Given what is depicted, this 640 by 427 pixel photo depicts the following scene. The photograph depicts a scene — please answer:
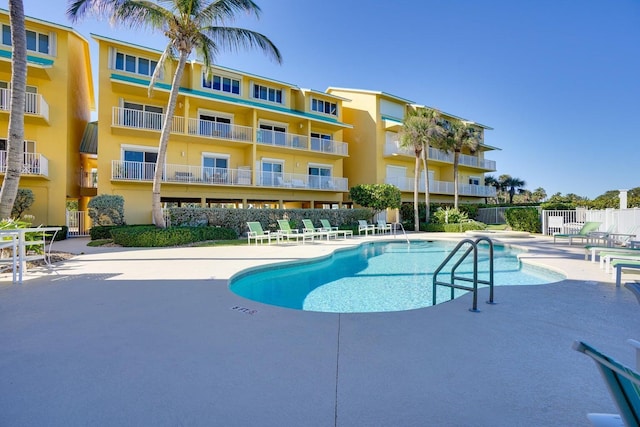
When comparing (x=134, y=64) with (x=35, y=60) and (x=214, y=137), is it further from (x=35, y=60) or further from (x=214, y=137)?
(x=214, y=137)

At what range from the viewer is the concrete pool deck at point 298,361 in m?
2.19

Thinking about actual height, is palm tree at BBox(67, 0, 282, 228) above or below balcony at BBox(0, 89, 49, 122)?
above

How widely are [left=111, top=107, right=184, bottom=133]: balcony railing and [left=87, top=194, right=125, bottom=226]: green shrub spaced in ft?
14.9

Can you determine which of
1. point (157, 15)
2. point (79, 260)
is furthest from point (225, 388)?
point (157, 15)

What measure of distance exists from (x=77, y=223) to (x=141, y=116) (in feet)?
25.2

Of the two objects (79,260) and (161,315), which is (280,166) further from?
(161,315)

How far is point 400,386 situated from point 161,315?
10.7ft

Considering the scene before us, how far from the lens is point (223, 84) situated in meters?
21.8

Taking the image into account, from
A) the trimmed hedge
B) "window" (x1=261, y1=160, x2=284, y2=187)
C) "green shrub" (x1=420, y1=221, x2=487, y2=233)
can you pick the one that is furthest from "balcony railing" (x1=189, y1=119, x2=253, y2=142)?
"green shrub" (x1=420, y1=221, x2=487, y2=233)

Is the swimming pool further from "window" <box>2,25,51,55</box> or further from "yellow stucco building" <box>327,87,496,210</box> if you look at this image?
"window" <box>2,25,51,55</box>

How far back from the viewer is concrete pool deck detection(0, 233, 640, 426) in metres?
2.19

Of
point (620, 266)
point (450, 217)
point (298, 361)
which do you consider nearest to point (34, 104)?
point (298, 361)

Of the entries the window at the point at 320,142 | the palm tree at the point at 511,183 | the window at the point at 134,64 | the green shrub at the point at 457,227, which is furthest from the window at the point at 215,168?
the palm tree at the point at 511,183

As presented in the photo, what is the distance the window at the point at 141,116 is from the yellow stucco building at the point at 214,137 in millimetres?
53
